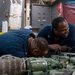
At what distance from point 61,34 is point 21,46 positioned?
25.3 inches

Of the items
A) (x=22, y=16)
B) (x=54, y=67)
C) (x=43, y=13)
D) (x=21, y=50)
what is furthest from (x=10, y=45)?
(x=43, y=13)

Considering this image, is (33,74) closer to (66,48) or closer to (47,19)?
(66,48)

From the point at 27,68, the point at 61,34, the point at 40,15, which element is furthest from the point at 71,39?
the point at 40,15

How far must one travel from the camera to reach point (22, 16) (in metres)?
3.61

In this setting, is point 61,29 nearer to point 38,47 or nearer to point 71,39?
point 71,39

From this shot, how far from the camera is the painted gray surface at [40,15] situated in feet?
12.8

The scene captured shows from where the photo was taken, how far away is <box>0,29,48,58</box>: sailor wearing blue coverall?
60.6 inches

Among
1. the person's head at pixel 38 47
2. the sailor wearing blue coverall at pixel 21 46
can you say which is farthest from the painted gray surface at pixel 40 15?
the person's head at pixel 38 47

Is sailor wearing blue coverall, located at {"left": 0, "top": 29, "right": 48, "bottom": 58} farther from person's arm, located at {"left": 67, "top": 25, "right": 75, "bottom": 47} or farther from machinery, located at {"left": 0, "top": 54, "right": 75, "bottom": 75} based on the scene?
person's arm, located at {"left": 67, "top": 25, "right": 75, "bottom": 47}

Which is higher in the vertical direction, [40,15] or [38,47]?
[40,15]

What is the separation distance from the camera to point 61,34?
2111 millimetres

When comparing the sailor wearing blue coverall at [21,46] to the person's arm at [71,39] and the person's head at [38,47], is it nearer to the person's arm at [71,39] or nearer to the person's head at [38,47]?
the person's head at [38,47]

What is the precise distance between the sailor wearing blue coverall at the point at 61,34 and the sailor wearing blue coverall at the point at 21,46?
517 mm

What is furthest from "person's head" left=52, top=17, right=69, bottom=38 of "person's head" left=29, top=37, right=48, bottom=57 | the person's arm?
"person's head" left=29, top=37, right=48, bottom=57
